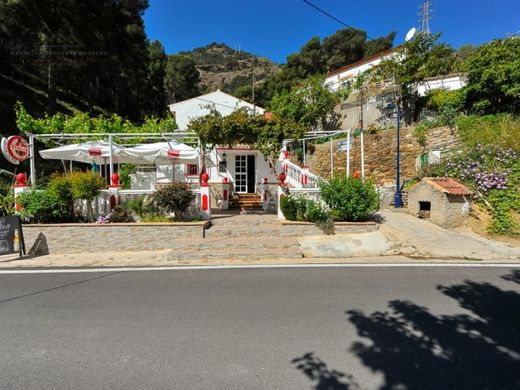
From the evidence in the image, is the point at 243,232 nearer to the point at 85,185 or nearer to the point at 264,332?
the point at 85,185

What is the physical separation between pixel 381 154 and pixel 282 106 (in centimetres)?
911

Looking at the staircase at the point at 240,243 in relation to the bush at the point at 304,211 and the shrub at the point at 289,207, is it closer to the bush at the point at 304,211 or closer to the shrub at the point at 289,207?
the shrub at the point at 289,207

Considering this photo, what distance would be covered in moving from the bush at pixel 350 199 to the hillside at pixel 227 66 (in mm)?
71374

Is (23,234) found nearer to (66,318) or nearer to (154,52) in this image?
(66,318)

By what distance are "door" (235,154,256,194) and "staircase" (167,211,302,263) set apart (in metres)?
6.91

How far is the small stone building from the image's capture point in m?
9.26

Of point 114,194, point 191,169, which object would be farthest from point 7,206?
point 191,169

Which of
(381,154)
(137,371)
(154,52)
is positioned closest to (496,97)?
(381,154)

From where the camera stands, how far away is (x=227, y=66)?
103688 mm

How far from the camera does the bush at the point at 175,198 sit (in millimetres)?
8383

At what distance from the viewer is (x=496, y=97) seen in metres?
13.7

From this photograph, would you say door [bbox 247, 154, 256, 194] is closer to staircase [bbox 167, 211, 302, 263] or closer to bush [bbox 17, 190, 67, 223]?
staircase [bbox 167, 211, 302, 263]

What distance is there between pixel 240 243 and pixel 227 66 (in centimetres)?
10756

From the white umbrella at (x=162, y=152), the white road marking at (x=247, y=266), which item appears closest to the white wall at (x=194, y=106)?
the white umbrella at (x=162, y=152)
